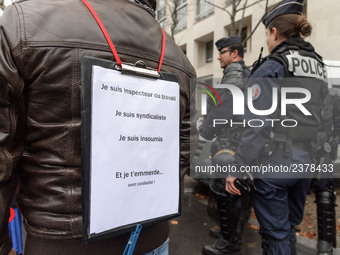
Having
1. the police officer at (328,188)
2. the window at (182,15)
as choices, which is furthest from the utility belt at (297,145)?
the window at (182,15)

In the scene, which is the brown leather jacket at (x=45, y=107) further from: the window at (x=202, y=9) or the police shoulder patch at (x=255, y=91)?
the window at (x=202, y=9)

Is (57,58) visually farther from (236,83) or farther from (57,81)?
(236,83)

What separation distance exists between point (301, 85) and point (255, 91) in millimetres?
369

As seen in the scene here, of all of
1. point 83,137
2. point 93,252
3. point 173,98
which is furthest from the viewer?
point 173,98

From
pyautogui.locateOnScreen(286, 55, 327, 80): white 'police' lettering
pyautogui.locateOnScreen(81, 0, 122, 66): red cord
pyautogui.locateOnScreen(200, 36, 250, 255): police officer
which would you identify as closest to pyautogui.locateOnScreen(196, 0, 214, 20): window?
pyautogui.locateOnScreen(200, 36, 250, 255): police officer

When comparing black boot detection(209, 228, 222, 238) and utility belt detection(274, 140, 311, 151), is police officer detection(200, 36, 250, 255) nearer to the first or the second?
black boot detection(209, 228, 222, 238)

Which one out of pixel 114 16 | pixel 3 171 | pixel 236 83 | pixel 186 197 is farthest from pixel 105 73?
pixel 186 197

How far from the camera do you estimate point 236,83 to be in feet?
10.7

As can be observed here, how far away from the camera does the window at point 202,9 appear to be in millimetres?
15109

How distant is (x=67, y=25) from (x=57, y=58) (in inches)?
4.8

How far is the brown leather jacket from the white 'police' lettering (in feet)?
5.32

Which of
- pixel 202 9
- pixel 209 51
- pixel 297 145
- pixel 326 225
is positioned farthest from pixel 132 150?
pixel 209 51

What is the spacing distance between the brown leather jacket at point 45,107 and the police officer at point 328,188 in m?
2.49

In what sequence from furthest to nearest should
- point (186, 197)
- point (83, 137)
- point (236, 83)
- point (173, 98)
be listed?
point (186, 197) < point (236, 83) < point (173, 98) < point (83, 137)
